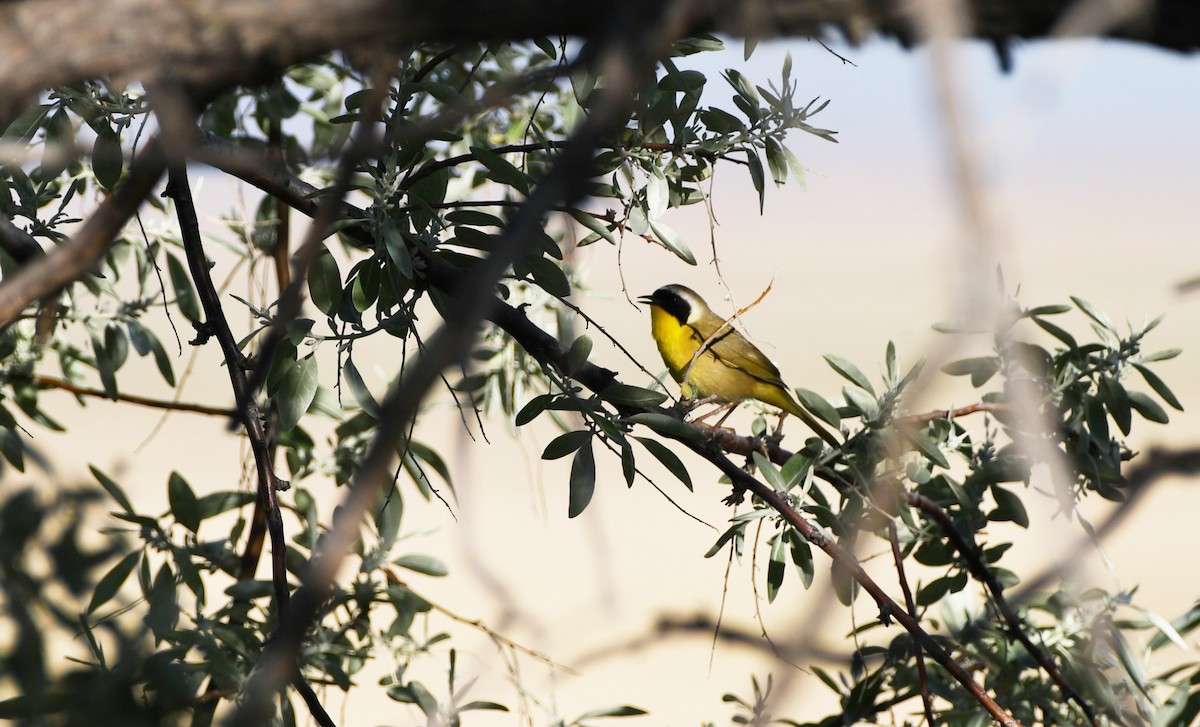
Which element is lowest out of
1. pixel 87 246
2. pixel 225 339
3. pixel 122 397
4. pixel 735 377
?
pixel 87 246

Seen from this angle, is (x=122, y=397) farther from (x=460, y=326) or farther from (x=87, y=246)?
(x=460, y=326)

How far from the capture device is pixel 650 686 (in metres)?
7.80

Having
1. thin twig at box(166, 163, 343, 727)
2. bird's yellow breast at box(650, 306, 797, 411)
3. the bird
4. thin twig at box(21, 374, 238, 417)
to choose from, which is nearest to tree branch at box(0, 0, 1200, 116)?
thin twig at box(166, 163, 343, 727)

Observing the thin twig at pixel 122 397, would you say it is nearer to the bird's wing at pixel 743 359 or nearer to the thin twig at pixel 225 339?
the thin twig at pixel 225 339

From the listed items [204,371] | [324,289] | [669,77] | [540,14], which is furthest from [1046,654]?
[204,371]

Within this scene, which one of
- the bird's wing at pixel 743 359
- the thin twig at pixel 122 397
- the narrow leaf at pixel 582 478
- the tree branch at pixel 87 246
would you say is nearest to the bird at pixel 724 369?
the bird's wing at pixel 743 359

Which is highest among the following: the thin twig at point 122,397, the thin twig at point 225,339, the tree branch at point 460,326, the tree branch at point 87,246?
the thin twig at point 122,397

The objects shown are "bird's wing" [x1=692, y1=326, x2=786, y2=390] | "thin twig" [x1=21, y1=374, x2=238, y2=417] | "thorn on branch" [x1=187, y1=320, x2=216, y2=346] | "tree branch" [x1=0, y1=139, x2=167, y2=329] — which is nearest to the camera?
"tree branch" [x1=0, y1=139, x2=167, y2=329]

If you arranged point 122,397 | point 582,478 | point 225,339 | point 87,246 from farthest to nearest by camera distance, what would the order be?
point 122,397 < point 582,478 < point 225,339 < point 87,246

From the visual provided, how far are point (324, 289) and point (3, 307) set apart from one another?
4.19 feet

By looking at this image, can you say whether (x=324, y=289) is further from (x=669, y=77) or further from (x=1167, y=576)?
(x=1167, y=576)

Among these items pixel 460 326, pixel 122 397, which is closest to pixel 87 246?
pixel 460 326

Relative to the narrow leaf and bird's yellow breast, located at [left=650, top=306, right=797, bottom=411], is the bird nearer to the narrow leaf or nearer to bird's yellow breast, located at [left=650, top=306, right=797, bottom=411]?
bird's yellow breast, located at [left=650, top=306, right=797, bottom=411]

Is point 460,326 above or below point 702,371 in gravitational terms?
below
